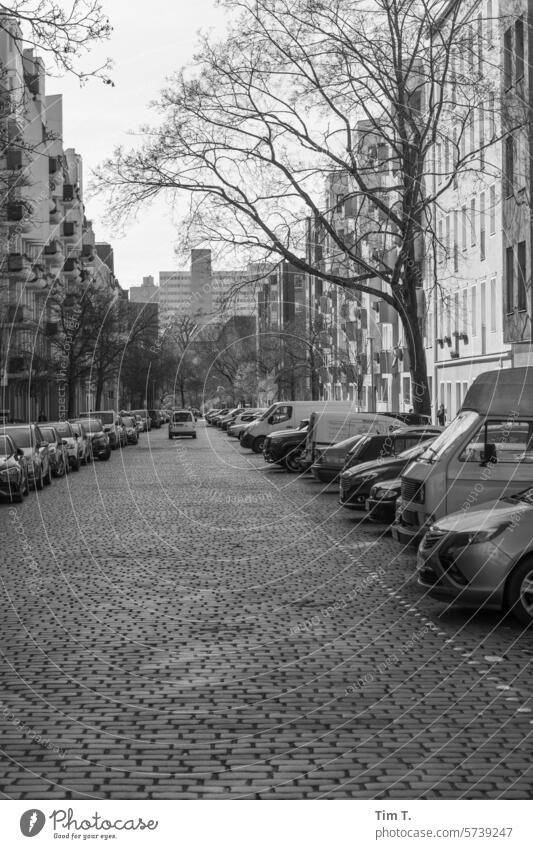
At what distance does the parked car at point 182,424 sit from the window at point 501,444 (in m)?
68.1

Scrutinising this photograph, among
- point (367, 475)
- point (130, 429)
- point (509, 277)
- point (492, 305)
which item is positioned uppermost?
point (509, 277)

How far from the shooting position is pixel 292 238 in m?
35.3

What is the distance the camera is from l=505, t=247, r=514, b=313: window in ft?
152

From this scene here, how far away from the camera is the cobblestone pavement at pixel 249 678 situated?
6.91 metres

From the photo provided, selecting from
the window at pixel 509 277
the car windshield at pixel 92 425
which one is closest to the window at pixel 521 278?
the window at pixel 509 277

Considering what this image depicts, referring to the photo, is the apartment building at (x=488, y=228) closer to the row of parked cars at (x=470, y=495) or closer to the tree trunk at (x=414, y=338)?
the tree trunk at (x=414, y=338)

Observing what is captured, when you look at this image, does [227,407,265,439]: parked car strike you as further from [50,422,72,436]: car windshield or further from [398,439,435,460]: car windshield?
[398,439,435,460]: car windshield

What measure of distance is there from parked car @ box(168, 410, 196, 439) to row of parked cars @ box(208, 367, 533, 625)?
56.4 metres

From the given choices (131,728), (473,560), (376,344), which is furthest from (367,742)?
(376,344)

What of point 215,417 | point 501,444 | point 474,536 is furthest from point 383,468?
point 215,417

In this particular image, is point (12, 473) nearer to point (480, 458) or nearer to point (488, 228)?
point (480, 458)

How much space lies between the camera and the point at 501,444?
16234mm

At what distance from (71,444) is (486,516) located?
3467cm

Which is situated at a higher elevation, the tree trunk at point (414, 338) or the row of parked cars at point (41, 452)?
the tree trunk at point (414, 338)
